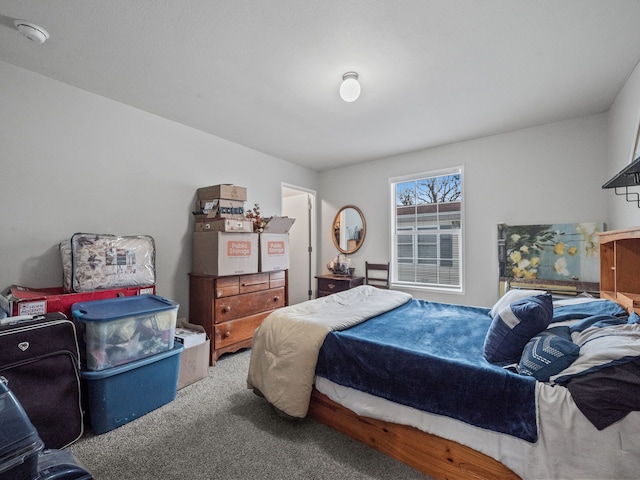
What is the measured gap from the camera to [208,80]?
2295 mm

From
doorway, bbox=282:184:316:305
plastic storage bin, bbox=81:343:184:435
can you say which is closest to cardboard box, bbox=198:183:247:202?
plastic storage bin, bbox=81:343:184:435

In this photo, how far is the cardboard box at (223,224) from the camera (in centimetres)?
293

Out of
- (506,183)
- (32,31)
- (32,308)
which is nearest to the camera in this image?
(32,31)

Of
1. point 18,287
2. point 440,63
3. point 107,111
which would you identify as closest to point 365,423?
point 440,63

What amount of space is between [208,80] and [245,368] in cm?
265

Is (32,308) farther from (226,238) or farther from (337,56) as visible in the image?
(337,56)

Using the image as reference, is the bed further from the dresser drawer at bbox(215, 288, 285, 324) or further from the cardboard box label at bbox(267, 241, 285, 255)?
the cardboard box label at bbox(267, 241, 285, 255)

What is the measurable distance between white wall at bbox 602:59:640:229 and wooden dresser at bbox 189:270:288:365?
137 inches

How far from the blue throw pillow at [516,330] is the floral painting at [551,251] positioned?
6.62 feet

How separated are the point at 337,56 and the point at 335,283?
2.95m

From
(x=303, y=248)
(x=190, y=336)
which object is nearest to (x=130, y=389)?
(x=190, y=336)

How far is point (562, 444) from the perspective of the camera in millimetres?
1102

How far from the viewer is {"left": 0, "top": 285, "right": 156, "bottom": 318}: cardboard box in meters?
1.82

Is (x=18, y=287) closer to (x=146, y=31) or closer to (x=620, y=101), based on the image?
(x=146, y=31)
